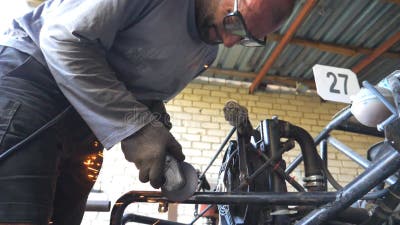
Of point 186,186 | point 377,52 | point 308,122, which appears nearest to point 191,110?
point 308,122

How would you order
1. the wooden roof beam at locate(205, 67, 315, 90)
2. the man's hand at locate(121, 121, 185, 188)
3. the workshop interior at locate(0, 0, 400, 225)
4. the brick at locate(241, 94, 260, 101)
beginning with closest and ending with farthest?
the man's hand at locate(121, 121, 185, 188)
the workshop interior at locate(0, 0, 400, 225)
the wooden roof beam at locate(205, 67, 315, 90)
the brick at locate(241, 94, 260, 101)

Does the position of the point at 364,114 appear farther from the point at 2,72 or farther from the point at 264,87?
the point at 264,87

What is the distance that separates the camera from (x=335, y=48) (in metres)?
4.70

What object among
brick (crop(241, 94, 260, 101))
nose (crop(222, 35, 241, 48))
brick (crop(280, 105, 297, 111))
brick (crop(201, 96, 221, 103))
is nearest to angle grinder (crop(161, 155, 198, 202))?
nose (crop(222, 35, 241, 48))

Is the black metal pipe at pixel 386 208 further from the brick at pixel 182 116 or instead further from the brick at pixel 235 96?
the brick at pixel 235 96

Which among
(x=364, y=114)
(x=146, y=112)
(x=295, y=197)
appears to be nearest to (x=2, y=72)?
(x=146, y=112)

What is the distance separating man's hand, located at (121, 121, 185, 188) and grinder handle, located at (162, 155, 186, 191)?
0.01m

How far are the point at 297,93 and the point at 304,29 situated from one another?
137 cm

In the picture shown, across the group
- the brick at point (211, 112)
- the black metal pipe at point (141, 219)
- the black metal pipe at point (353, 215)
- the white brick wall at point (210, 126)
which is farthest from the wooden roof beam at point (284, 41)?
the black metal pipe at point (141, 219)

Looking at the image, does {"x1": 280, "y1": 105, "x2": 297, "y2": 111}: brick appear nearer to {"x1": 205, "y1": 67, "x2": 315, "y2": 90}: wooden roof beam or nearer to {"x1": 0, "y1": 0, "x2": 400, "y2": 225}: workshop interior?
{"x1": 0, "y1": 0, "x2": 400, "y2": 225}: workshop interior

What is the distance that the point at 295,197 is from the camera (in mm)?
1189

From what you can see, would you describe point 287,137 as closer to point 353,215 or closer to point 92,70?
point 353,215

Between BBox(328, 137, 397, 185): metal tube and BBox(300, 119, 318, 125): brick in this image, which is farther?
BBox(300, 119, 318, 125): brick

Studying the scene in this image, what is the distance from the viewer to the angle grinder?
0.90 meters
